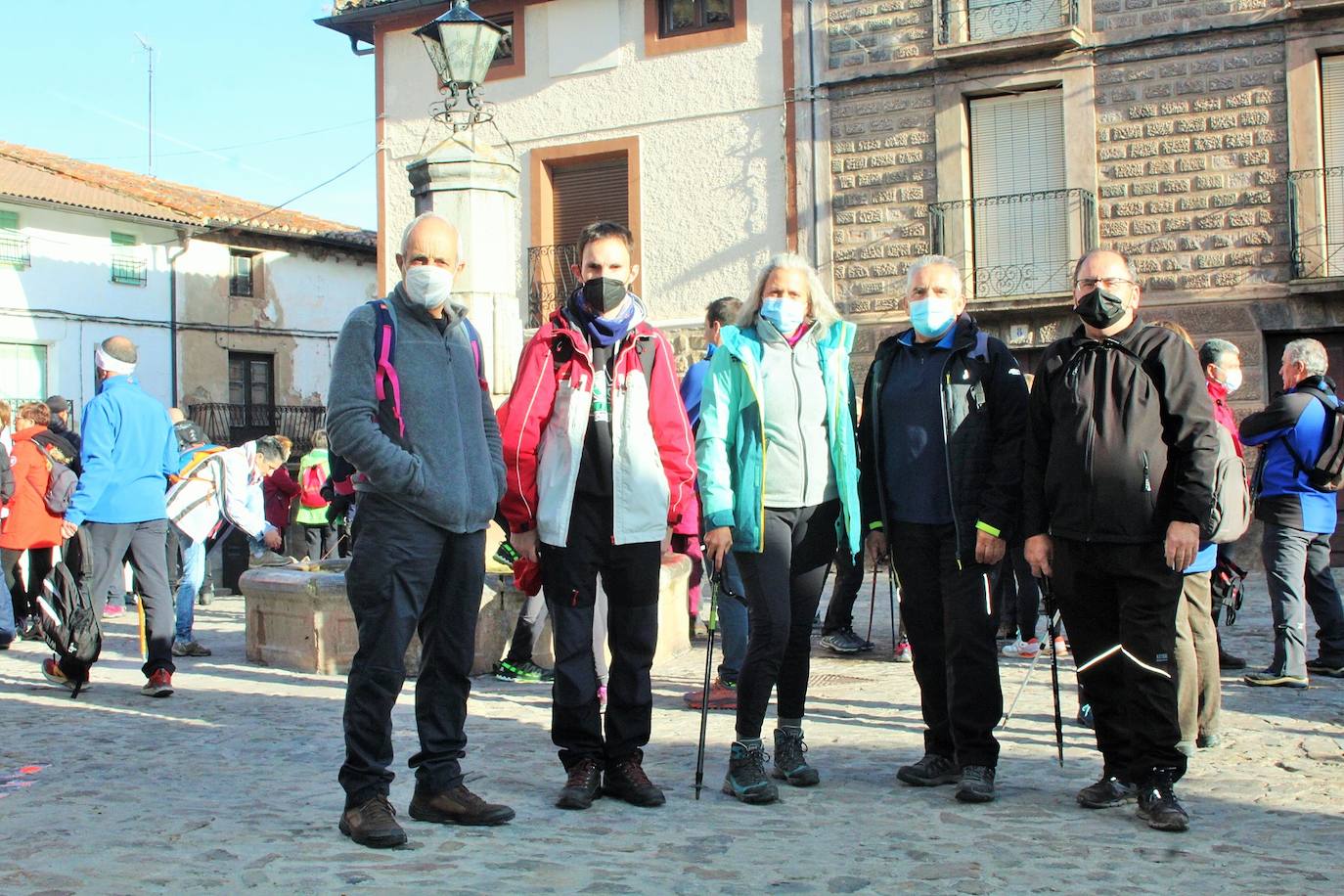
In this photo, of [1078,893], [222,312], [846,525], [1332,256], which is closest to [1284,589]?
[846,525]

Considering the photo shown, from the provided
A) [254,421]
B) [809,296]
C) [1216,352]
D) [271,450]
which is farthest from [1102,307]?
[254,421]

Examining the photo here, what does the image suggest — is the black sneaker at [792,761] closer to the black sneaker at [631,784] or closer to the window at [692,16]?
the black sneaker at [631,784]

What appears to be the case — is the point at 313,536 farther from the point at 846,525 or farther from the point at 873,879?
the point at 873,879

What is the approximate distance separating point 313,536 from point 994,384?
10906mm

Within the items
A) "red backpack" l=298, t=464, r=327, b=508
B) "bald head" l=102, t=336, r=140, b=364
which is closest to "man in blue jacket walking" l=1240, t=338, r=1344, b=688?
"bald head" l=102, t=336, r=140, b=364

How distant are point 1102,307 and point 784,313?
3.59ft

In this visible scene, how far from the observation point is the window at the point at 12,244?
1157 inches

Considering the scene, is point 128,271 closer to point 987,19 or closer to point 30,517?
point 987,19

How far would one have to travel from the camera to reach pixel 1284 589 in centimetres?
718

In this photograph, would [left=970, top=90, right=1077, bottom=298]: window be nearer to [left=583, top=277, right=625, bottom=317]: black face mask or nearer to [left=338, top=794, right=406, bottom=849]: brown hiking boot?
[left=583, top=277, right=625, bottom=317]: black face mask

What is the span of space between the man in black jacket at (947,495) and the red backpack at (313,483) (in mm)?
10012

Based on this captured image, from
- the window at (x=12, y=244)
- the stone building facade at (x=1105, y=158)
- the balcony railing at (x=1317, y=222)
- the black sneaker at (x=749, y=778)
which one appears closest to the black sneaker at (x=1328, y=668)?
the black sneaker at (x=749, y=778)

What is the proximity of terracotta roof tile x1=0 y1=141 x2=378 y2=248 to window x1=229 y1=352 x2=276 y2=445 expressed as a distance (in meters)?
3.17

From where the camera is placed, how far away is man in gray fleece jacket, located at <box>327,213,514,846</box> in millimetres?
4223
